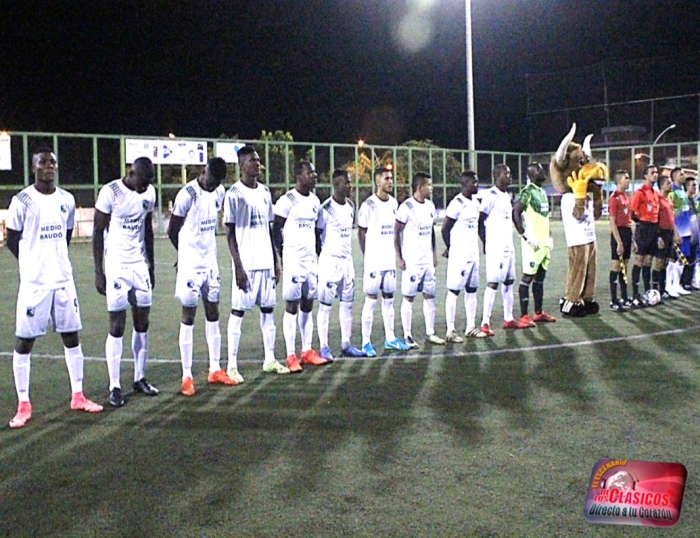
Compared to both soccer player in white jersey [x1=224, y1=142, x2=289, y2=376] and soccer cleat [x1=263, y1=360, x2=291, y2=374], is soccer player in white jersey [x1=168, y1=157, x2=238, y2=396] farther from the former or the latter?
soccer cleat [x1=263, y1=360, x2=291, y2=374]

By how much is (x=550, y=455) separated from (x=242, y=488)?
2.15 meters

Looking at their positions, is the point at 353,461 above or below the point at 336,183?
below

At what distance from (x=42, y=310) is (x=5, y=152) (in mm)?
27787

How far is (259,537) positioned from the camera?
436 cm

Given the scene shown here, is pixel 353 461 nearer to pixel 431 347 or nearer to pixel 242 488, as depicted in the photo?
pixel 242 488

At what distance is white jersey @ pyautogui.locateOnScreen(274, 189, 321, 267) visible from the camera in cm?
893

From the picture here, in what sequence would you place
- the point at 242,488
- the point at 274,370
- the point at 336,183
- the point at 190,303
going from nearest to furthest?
the point at 242,488 → the point at 190,303 → the point at 274,370 → the point at 336,183

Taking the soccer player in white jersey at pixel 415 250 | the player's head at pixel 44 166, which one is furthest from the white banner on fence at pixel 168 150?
the player's head at pixel 44 166

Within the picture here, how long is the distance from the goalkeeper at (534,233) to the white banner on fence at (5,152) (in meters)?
25.6

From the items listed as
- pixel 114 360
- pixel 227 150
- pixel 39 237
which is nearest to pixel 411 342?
pixel 114 360

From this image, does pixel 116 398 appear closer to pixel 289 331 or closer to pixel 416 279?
pixel 289 331

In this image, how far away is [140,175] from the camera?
24.0 feet

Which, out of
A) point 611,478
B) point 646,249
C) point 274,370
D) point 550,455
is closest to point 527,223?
point 646,249

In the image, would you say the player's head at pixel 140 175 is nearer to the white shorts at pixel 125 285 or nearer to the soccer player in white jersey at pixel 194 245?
the soccer player in white jersey at pixel 194 245
